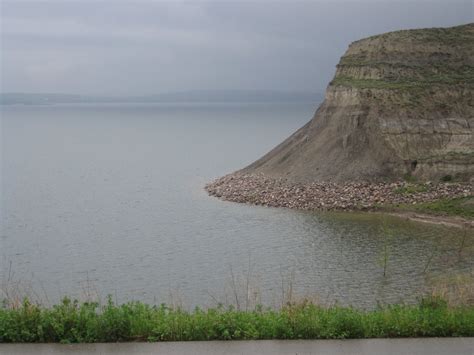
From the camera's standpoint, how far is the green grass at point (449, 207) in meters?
36.7

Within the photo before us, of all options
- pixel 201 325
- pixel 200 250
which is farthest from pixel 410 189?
pixel 201 325

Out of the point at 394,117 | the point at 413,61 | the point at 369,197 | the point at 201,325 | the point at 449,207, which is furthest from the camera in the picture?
the point at 413,61

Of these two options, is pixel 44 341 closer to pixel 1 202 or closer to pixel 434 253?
pixel 434 253

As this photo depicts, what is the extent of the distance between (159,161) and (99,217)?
138ft

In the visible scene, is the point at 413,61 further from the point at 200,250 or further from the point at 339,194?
the point at 200,250

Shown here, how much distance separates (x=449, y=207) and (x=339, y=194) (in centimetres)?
722

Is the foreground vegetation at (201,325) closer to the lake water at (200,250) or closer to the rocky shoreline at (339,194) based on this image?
the lake water at (200,250)

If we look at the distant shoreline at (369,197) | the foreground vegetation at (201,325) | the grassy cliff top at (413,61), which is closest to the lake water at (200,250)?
the distant shoreline at (369,197)

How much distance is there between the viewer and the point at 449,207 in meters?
37.5

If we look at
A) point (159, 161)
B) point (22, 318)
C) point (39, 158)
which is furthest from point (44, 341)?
point (39, 158)

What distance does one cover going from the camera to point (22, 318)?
435 inches

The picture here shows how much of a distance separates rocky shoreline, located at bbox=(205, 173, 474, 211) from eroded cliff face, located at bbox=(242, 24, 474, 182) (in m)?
1.13

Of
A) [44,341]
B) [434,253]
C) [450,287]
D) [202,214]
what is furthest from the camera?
[202,214]

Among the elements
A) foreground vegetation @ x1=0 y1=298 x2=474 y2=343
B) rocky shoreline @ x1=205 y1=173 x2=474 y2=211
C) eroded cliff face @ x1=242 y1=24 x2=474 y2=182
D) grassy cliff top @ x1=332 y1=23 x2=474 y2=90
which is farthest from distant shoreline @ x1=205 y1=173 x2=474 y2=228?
foreground vegetation @ x1=0 y1=298 x2=474 y2=343
